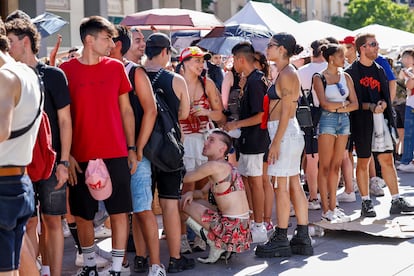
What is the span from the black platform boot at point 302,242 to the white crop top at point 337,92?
1778mm

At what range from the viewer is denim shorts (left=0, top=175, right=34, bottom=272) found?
4.08 m

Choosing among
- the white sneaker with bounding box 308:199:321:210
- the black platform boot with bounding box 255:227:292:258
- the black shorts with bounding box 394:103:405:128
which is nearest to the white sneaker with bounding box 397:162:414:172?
the black shorts with bounding box 394:103:405:128

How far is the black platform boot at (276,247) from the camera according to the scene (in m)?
6.83

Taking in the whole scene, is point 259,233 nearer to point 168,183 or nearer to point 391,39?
point 168,183

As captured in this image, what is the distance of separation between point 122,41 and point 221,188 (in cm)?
153

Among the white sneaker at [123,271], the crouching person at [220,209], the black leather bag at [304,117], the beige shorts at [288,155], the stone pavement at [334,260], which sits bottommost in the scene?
the stone pavement at [334,260]

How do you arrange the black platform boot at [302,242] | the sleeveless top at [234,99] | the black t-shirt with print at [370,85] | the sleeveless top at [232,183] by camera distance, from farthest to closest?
the black t-shirt with print at [370,85] → the sleeveless top at [234,99] → the black platform boot at [302,242] → the sleeveless top at [232,183]

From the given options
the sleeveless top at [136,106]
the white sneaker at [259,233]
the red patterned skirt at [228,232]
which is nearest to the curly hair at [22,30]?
the sleeveless top at [136,106]

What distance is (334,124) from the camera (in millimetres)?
8133

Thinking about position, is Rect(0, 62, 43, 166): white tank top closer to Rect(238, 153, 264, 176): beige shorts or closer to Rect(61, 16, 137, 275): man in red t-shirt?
Rect(61, 16, 137, 275): man in red t-shirt

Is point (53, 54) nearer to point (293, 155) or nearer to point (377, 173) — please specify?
point (293, 155)

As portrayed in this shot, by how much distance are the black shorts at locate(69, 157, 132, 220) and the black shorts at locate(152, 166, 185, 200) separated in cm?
52

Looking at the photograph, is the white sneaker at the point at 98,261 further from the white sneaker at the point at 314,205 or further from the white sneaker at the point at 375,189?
the white sneaker at the point at 375,189

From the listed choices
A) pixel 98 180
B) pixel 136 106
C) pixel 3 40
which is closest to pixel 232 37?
pixel 136 106
